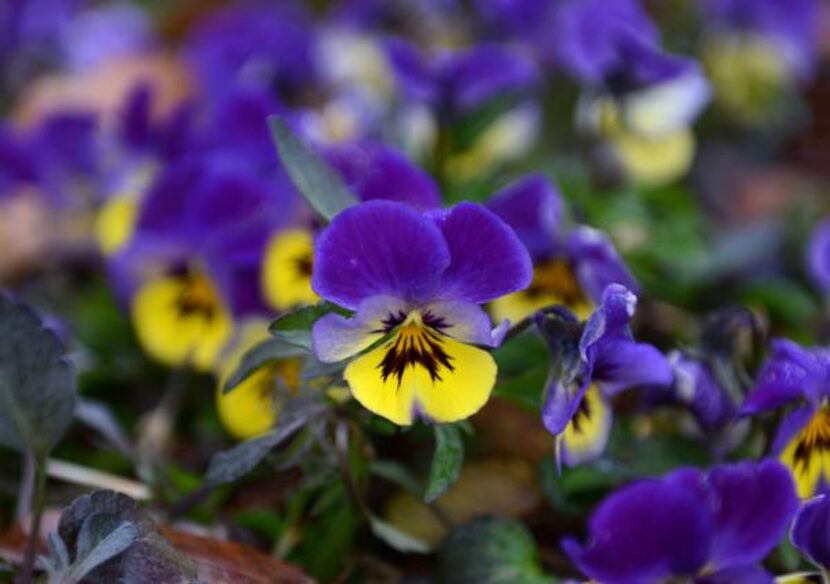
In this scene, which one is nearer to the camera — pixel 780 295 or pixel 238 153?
pixel 238 153

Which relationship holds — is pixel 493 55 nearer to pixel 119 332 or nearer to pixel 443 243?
pixel 119 332

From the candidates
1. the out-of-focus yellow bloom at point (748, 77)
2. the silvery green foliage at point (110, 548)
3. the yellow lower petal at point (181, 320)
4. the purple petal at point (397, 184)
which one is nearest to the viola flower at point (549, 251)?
the purple petal at point (397, 184)

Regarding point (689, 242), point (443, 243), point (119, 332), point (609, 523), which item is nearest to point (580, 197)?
point (689, 242)

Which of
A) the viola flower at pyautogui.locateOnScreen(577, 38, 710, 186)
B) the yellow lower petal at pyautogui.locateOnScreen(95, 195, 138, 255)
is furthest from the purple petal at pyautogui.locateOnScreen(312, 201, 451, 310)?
the viola flower at pyautogui.locateOnScreen(577, 38, 710, 186)

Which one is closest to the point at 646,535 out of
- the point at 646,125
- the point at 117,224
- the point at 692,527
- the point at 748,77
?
the point at 692,527

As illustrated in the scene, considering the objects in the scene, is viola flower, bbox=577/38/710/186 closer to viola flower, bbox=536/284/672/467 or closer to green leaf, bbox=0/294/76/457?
viola flower, bbox=536/284/672/467

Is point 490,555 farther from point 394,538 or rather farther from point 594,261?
point 594,261

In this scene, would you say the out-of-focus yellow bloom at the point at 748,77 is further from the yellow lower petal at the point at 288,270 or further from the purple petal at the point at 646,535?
the purple petal at the point at 646,535
